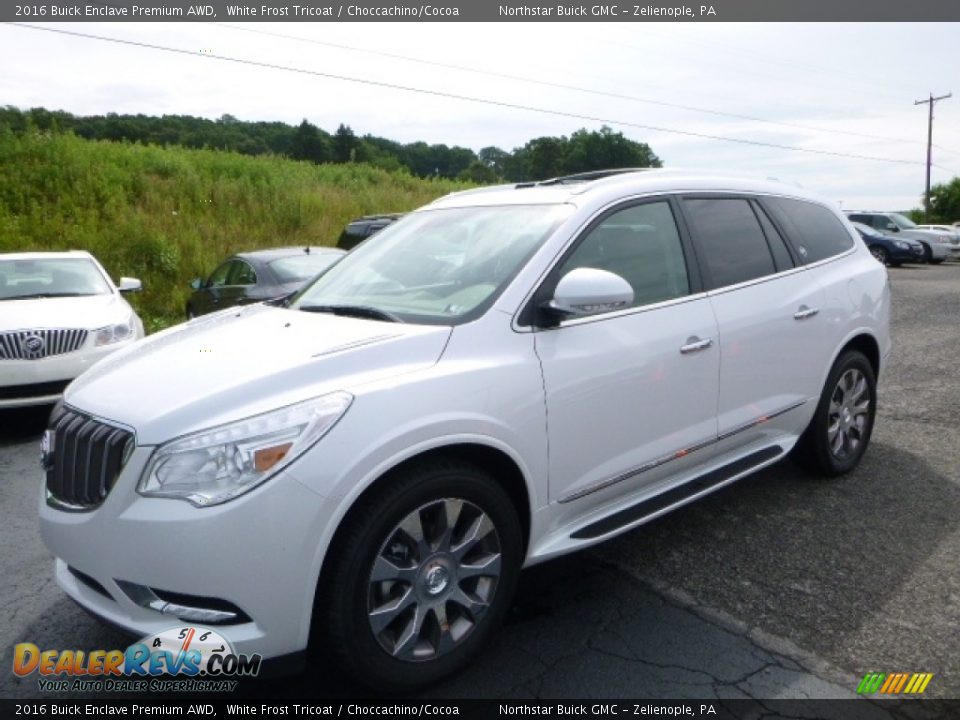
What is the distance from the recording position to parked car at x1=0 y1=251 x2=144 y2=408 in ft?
22.1

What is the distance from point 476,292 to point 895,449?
3.77 meters

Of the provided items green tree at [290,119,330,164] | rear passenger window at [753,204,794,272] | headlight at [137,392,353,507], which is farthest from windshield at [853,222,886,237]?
green tree at [290,119,330,164]

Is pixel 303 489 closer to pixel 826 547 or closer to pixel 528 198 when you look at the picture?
pixel 528 198

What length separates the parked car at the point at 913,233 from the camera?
87.9ft

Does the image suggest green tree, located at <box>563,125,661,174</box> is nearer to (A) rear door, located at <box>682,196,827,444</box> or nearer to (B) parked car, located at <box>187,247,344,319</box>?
(B) parked car, located at <box>187,247,344,319</box>

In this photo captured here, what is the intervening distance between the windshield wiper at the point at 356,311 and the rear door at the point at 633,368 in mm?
622

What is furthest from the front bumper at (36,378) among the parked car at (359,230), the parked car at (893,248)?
the parked car at (893,248)

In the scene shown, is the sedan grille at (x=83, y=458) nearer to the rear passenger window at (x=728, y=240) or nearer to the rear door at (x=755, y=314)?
the rear door at (x=755, y=314)

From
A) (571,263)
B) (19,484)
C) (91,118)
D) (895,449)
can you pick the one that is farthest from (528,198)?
(91,118)

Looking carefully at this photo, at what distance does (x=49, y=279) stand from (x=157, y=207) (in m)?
11.5

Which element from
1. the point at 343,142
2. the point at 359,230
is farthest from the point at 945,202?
the point at 359,230

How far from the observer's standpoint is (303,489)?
7.95 feet

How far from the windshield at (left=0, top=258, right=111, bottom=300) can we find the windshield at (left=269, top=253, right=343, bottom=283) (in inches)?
74.4

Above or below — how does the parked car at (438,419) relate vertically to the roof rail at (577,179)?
below
